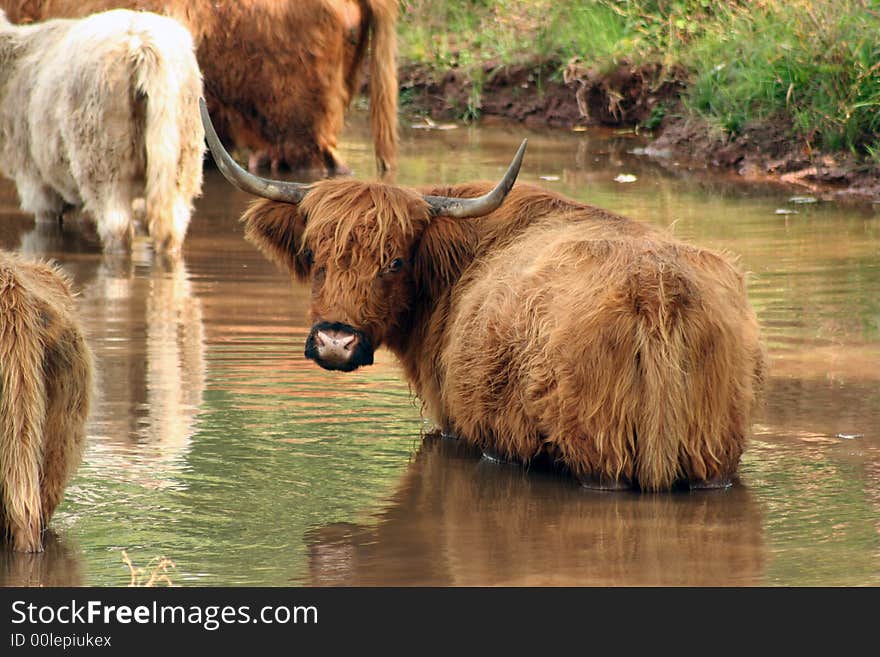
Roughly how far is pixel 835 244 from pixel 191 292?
3411 mm

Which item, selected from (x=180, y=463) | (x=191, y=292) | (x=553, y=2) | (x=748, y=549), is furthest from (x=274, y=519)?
(x=553, y=2)

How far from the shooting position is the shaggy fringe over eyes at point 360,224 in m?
5.38

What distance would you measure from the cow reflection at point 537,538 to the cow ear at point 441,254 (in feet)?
2.19

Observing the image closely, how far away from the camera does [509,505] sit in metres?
4.95

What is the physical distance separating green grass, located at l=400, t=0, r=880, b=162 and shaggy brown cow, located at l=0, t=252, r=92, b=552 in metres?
7.70

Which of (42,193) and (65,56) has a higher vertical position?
(65,56)

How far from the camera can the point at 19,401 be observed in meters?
4.14

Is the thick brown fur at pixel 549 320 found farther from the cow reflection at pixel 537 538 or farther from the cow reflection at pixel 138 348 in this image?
the cow reflection at pixel 138 348

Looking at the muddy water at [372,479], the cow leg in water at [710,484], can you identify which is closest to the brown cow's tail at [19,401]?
the muddy water at [372,479]

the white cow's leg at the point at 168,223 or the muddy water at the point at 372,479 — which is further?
the white cow's leg at the point at 168,223

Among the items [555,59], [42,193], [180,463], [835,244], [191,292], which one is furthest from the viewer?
[555,59]

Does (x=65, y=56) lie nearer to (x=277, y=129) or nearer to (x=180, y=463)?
(x=277, y=129)

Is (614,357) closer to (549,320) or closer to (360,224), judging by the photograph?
(549,320)

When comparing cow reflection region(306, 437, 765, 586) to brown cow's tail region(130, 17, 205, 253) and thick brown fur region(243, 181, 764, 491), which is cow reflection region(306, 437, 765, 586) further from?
brown cow's tail region(130, 17, 205, 253)
